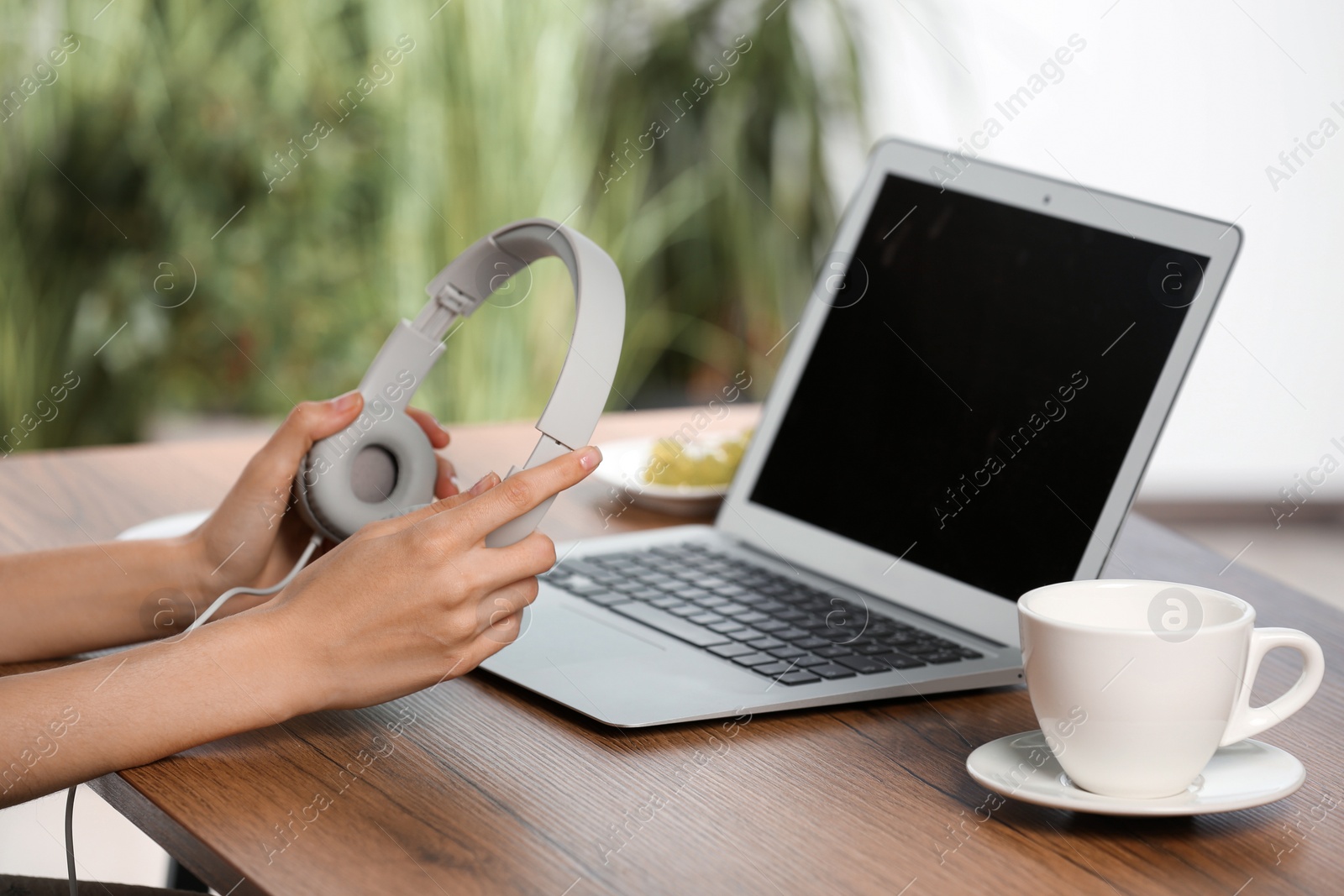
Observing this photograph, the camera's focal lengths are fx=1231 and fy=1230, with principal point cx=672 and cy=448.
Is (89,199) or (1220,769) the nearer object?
(1220,769)

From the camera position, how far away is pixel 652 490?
1.11m

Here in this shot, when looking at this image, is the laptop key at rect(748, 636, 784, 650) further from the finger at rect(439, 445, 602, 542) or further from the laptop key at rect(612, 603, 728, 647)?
the finger at rect(439, 445, 602, 542)

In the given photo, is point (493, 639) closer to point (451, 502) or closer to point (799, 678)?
point (451, 502)

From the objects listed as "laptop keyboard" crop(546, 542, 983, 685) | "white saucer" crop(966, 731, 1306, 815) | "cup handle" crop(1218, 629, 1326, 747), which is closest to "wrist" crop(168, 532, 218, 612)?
"laptop keyboard" crop(546, 542, 983, 685)

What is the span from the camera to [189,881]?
122 centimetres

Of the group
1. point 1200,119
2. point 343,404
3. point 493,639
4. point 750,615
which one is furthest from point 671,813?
point 1200,119

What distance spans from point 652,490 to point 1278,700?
24.1 inches

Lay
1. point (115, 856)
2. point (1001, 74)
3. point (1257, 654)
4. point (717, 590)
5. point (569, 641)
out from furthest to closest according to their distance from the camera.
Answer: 1. point (1001, 74)
2. point (115, 856)
3. point (717, 590)
4. point (569, 641)
5. point (1257, 654)

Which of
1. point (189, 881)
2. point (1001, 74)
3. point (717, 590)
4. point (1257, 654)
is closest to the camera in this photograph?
point (1257, 654)

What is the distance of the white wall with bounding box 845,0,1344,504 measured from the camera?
2721mm

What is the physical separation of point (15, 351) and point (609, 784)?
241 centimetres

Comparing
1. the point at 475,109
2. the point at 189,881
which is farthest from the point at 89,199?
the point at 189,881

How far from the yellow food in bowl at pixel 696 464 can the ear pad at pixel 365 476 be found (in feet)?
1.09

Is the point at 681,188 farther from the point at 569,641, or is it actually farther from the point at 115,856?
the point at 569,641
